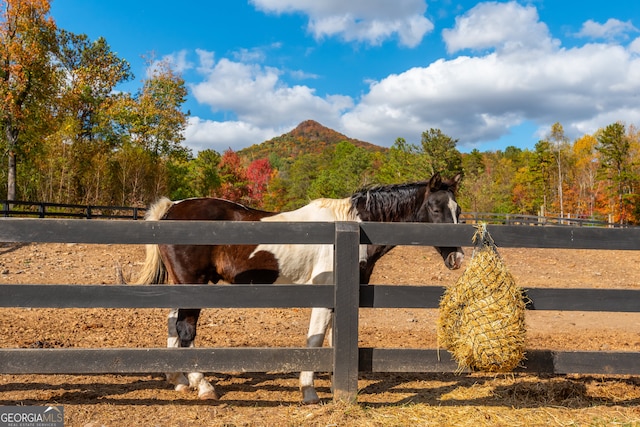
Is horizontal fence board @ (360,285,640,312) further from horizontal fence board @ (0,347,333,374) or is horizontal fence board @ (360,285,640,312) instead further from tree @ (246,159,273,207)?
tree @ (246,159,273,207)

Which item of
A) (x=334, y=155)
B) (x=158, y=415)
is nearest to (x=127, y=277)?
(x=158, y=415)

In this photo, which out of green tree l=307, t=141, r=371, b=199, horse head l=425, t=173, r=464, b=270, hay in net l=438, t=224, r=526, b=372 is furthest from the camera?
green tree l=307, t=141, r=371, b=199

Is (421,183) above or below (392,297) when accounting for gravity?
above

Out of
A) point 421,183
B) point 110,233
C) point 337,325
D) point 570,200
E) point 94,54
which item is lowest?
point 337,325

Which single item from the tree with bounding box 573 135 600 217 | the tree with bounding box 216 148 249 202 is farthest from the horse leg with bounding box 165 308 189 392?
the tree with bounding box 573 135 600 217

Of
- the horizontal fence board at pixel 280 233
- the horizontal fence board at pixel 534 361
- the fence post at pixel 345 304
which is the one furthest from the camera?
the horizontal fence board at pixel 534 361

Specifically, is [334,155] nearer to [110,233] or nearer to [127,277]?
[127,277]

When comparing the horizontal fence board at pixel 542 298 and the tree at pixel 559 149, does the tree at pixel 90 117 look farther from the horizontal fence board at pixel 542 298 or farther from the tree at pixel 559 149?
the tree at pixel 559 149

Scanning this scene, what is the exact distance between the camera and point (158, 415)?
370cm

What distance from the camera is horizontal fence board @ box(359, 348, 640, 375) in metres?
3.60

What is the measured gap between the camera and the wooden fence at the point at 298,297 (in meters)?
3.37

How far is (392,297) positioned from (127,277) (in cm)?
1041

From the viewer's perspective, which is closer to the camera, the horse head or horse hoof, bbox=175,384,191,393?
horse hoof, bbox=175,384,191,393

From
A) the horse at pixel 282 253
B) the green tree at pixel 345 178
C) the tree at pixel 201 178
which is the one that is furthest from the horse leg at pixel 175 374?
the green tree at pixel 345 178
